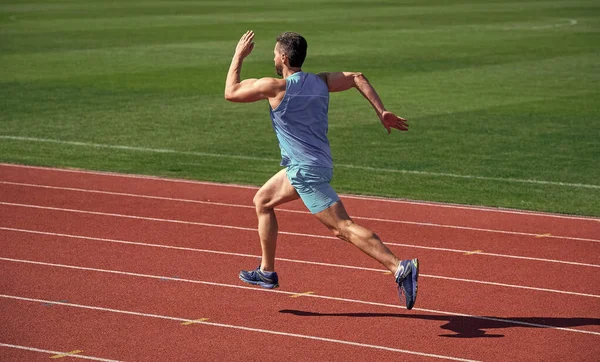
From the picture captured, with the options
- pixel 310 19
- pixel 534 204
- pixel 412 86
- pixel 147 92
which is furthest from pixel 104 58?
pixel 534 204

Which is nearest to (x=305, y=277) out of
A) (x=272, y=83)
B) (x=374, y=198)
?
(x=272, y=83)

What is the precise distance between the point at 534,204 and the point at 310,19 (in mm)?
26590

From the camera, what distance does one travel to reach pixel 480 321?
8.12 meters

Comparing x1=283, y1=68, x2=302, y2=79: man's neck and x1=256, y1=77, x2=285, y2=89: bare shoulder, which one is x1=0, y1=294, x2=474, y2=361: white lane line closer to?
x1=256, y1=77, x2=285, y2=89: bare shoulder

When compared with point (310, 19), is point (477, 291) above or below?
below

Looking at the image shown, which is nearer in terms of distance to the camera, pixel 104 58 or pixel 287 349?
pixel 287 349

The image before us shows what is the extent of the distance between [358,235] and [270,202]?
73 centimetres

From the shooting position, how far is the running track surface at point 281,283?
24.6 feet

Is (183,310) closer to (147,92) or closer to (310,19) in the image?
(147,92)

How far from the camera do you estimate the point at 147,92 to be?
21.3m

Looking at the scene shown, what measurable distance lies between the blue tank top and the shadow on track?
1087 mm

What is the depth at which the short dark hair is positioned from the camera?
7.92 metres

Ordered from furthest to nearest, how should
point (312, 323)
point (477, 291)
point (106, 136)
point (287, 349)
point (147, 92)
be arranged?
point (147, 92) → point (106, 136) → point (477, 291) → point (312, 323) → point (287, 349)

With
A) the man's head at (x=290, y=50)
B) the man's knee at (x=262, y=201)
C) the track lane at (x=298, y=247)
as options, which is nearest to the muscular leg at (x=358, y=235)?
the man's knee at (x=262, y=201)
